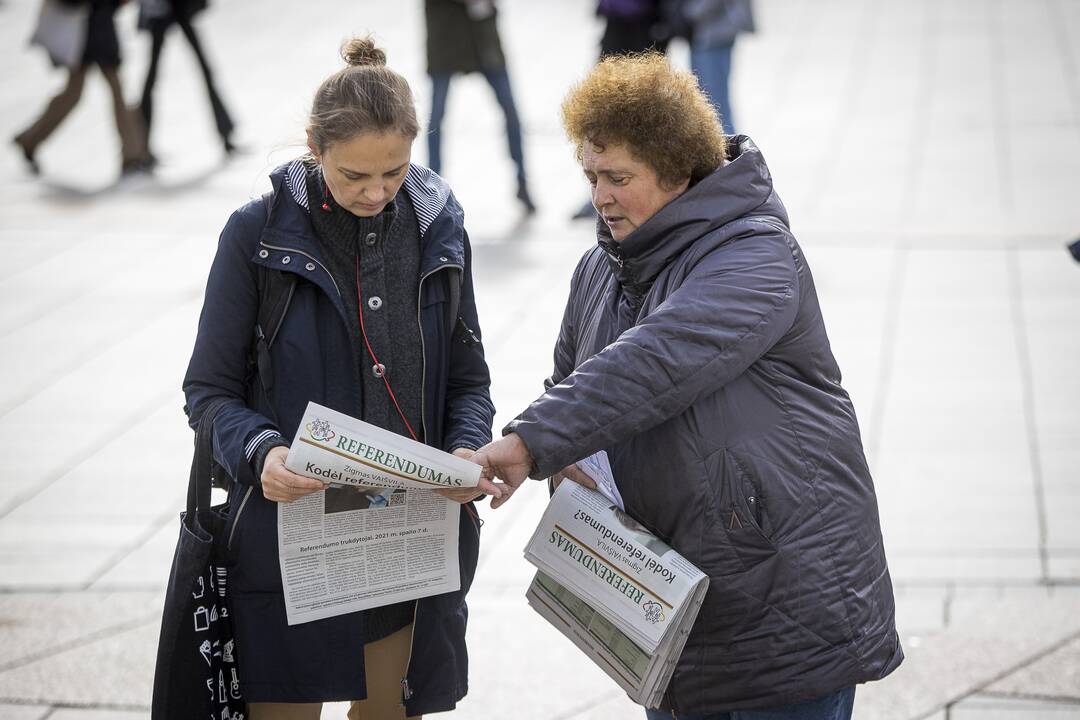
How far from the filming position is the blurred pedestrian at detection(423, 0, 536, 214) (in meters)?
8.88

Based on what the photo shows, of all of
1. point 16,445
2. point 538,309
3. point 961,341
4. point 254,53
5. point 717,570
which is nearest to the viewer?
point 717,570

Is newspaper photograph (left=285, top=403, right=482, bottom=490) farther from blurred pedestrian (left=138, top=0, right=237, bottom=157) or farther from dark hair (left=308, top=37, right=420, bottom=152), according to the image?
blurred pedestrian (left=138, top=0, right=237, bottom=157)

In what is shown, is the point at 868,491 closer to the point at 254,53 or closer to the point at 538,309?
the point at 538,309

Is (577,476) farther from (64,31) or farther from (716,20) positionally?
(64,31)

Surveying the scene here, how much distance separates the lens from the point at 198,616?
2.70 m

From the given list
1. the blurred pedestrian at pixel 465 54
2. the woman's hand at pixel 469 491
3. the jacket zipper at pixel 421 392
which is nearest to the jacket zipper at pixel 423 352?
the jacket zipper at pixel 421 392

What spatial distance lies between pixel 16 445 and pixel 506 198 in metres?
4.50

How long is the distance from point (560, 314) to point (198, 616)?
4.69 m

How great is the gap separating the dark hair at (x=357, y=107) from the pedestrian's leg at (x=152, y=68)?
8.56 metres

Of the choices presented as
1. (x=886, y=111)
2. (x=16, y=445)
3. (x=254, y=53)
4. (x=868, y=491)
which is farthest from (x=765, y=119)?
(x=868, y=491)

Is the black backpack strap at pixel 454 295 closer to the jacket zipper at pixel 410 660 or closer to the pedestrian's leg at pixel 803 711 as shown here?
the jacket zipper at pixel 410 660

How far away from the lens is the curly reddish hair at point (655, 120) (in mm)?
2514

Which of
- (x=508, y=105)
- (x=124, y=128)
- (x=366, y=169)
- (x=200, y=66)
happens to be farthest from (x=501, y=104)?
(x=366, y=169)

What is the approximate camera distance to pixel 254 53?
1451 centimetres
